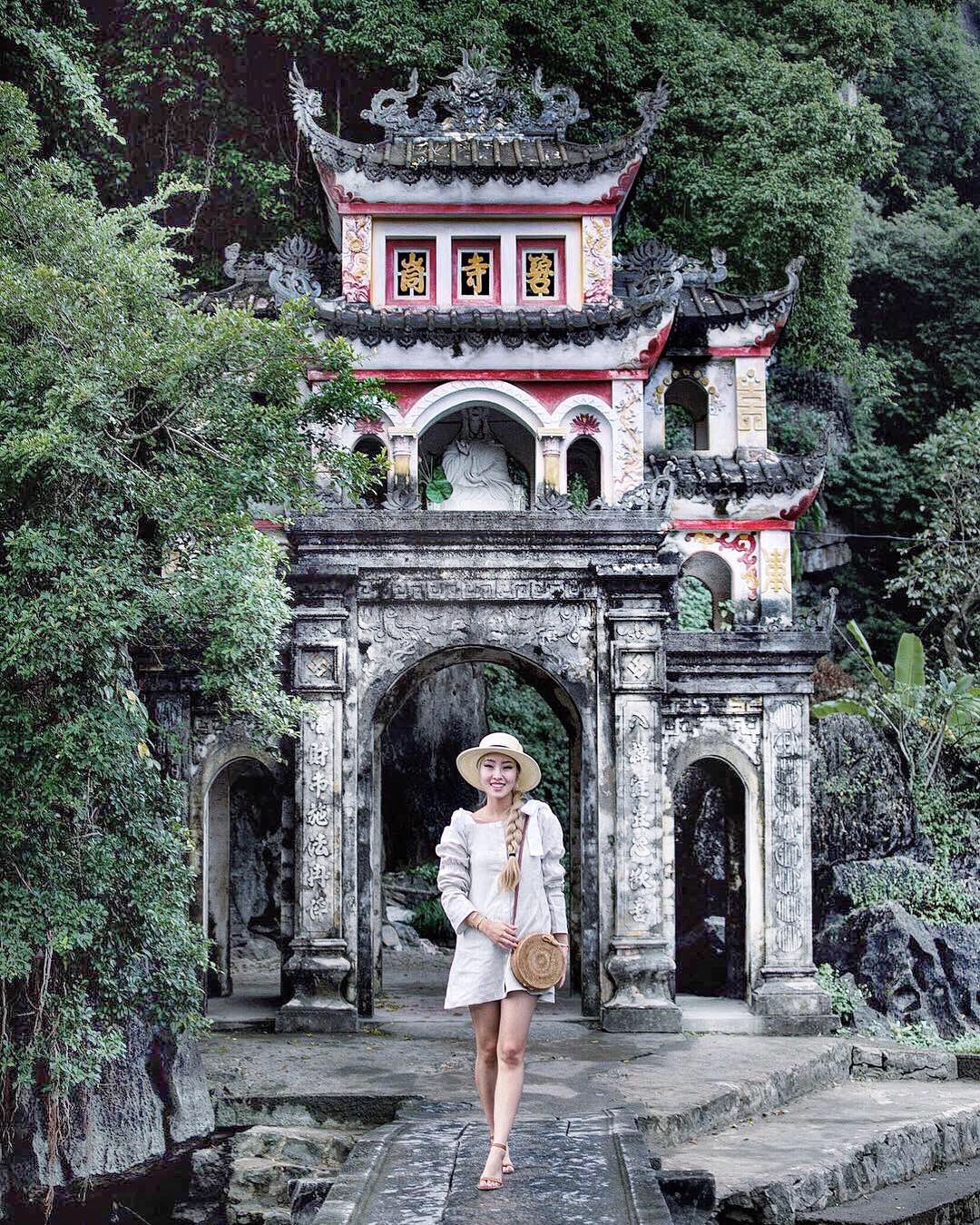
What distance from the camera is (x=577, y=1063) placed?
33.9ft

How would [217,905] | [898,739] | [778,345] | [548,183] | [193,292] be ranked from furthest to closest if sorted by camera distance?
[778,345], [193,292], [898,739], [548,183], [217,905]

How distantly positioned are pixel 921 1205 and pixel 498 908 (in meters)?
4.84

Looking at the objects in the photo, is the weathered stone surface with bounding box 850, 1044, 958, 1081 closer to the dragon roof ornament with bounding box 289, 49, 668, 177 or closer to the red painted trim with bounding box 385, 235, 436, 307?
the red painted trim with bounding box 385, 235, 436, 307

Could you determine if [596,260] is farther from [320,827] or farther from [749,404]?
[320,827]

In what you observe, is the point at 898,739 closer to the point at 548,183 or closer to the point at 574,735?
the point at 574,735

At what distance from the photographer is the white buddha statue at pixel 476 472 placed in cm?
1723

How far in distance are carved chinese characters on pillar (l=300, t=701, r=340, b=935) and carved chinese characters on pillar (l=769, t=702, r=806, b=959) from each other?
4151mm

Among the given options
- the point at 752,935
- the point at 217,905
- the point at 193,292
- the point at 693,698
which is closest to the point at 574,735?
the point at 693,698

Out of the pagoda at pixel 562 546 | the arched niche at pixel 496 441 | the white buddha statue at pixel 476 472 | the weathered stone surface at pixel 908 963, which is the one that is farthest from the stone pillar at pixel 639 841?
the white buddha statue at pixel 476 472

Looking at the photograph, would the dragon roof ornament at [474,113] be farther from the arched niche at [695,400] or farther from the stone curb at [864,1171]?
the stone curb at [864,1171]

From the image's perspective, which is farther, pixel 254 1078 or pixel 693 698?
pixel 693 698

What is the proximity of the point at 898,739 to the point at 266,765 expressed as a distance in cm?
891

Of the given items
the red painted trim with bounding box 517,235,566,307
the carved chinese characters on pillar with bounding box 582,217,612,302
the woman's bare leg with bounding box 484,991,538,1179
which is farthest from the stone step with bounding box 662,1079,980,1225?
the red painted trim with bounding box 517,235,566,307

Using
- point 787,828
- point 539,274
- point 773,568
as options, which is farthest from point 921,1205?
point 539,274
